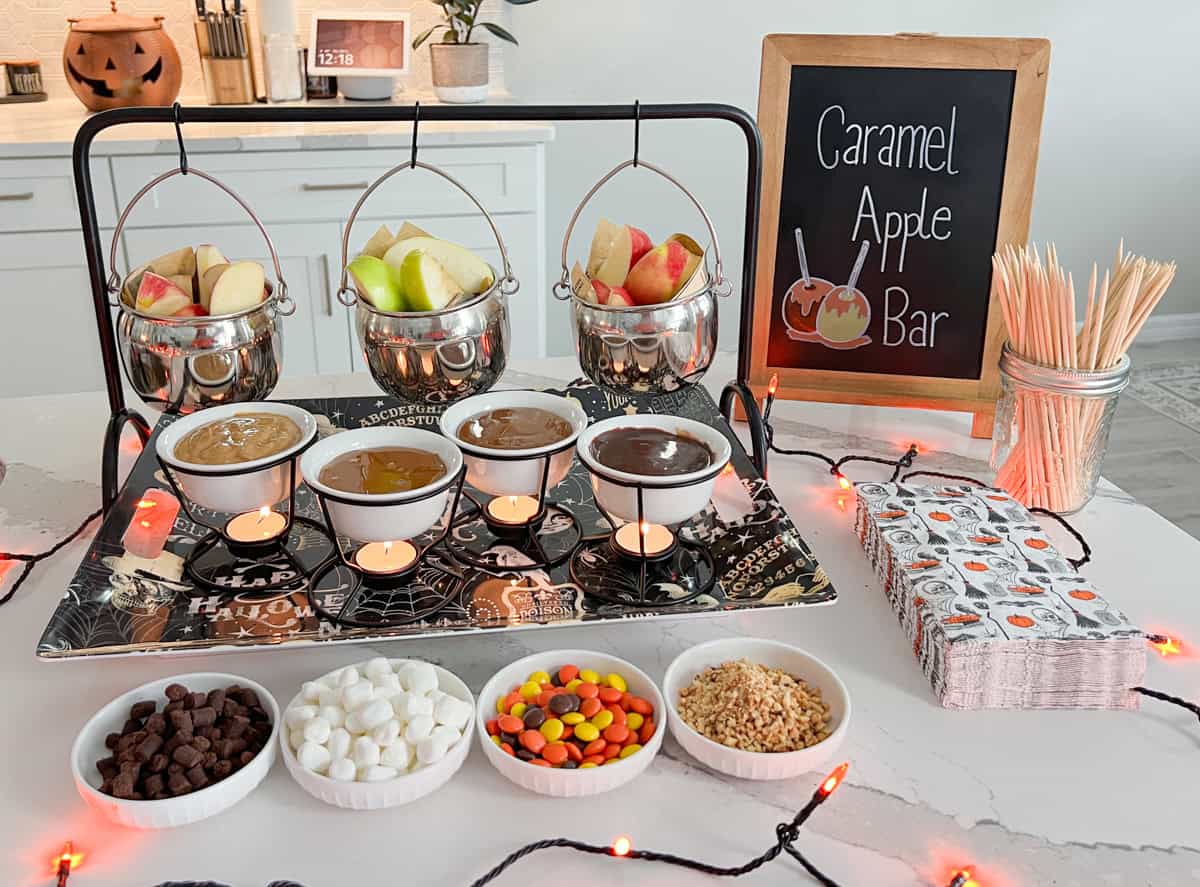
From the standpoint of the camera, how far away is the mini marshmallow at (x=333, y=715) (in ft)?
2.65

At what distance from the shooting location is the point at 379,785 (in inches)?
30.3

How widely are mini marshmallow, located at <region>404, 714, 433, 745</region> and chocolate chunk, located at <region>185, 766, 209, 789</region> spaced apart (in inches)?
5.8

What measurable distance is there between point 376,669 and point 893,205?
0.93 meters

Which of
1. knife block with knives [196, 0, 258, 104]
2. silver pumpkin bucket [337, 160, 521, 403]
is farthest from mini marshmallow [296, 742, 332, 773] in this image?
knife block with knives [196, 0, 258, 104]

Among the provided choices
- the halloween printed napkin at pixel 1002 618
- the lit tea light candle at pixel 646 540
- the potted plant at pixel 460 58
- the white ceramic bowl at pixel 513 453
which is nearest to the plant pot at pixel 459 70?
the potted plant at pixel 460 58

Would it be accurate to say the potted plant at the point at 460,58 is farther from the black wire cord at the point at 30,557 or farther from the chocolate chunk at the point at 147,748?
the chocolate chunk at the point at 147,748

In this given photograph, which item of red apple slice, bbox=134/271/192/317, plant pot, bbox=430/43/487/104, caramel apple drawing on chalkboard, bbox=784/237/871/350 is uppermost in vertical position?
plant pot, bbox=430/43/487/104

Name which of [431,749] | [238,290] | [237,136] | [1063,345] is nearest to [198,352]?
[238,290]

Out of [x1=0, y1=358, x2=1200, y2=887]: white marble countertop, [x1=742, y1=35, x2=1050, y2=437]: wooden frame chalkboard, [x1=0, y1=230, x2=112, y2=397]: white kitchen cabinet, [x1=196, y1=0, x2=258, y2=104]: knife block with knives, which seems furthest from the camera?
[x1=196, y1=0, x2=258, y2=104]: knife block with knives

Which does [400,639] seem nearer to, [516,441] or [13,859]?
[516,441]

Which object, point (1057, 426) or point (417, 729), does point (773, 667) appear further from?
point (1057, 426)

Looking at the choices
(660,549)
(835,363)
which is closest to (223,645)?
(660,549)

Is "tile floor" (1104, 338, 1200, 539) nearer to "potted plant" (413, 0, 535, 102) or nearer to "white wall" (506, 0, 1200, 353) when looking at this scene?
"white wall" (506, 0, 1200, 353)

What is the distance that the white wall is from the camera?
317 centimetres
